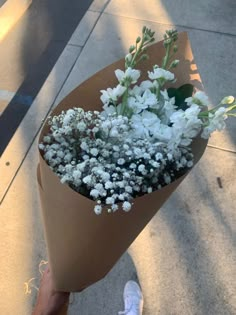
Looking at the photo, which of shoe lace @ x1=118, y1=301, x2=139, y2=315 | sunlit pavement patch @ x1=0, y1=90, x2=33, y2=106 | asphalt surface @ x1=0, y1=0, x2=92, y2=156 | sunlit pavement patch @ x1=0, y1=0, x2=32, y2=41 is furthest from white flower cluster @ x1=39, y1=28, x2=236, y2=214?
sunlit pavement patch @ x1=0, y1=0, x2=32, y2=41

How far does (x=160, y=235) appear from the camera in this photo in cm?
217

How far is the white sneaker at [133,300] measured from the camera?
190 centimetres

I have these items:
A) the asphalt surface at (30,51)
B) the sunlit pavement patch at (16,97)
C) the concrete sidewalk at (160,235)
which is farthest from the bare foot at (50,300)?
the sunlit pavement patch at (16,97)

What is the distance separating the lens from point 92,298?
1966 mm

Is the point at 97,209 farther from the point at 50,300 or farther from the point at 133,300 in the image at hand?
the point at 133,300

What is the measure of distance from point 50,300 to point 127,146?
31.3 inches

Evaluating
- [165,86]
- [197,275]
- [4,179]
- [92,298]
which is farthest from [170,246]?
[165,86]

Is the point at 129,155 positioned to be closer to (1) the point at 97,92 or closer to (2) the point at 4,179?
(1) the point at 97,92

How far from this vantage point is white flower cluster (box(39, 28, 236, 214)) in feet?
3.11

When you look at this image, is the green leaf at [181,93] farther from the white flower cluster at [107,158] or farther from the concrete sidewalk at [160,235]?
the concrete sidewalk at [160,235]

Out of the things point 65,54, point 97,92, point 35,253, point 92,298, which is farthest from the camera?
point 65,54

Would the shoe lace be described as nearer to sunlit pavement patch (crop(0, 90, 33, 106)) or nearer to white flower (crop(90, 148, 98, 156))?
white flower (crop(90, 148, 98, 156))

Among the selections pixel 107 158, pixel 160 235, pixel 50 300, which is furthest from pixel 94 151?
pixel 160 235

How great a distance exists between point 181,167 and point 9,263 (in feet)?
4.33
